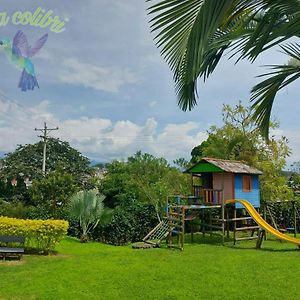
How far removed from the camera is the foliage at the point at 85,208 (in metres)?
16.1

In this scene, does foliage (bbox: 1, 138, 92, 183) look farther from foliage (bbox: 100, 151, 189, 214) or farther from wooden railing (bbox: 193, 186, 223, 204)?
wooden railing (bbox: 193, 186, 223, 204)

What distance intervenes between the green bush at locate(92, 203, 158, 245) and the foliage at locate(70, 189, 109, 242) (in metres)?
0.58

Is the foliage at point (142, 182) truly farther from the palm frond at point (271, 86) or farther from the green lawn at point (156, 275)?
the palm frond at point (271, 86)

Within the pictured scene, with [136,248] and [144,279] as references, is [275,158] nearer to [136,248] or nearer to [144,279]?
[136,248]

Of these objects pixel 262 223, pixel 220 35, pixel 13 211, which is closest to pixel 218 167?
pixel 262 223

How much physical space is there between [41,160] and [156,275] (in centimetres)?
2703

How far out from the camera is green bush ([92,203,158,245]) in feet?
52.9

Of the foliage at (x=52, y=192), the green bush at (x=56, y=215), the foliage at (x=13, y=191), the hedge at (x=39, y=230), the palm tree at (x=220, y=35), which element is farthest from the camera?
the foliage at (x=13, y=191)

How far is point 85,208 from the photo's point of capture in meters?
16.1

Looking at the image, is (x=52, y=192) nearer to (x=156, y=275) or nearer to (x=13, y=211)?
(x=13, y=211)

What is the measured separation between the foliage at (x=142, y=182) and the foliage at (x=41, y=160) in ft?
23.3

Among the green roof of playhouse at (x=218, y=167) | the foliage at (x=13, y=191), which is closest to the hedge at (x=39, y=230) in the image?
the green roof of playhouse at (x=218, y=167)

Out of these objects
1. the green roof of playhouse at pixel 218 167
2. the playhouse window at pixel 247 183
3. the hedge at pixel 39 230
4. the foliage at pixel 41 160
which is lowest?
the hedge at pixel 39 230

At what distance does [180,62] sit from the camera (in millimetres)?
2801
